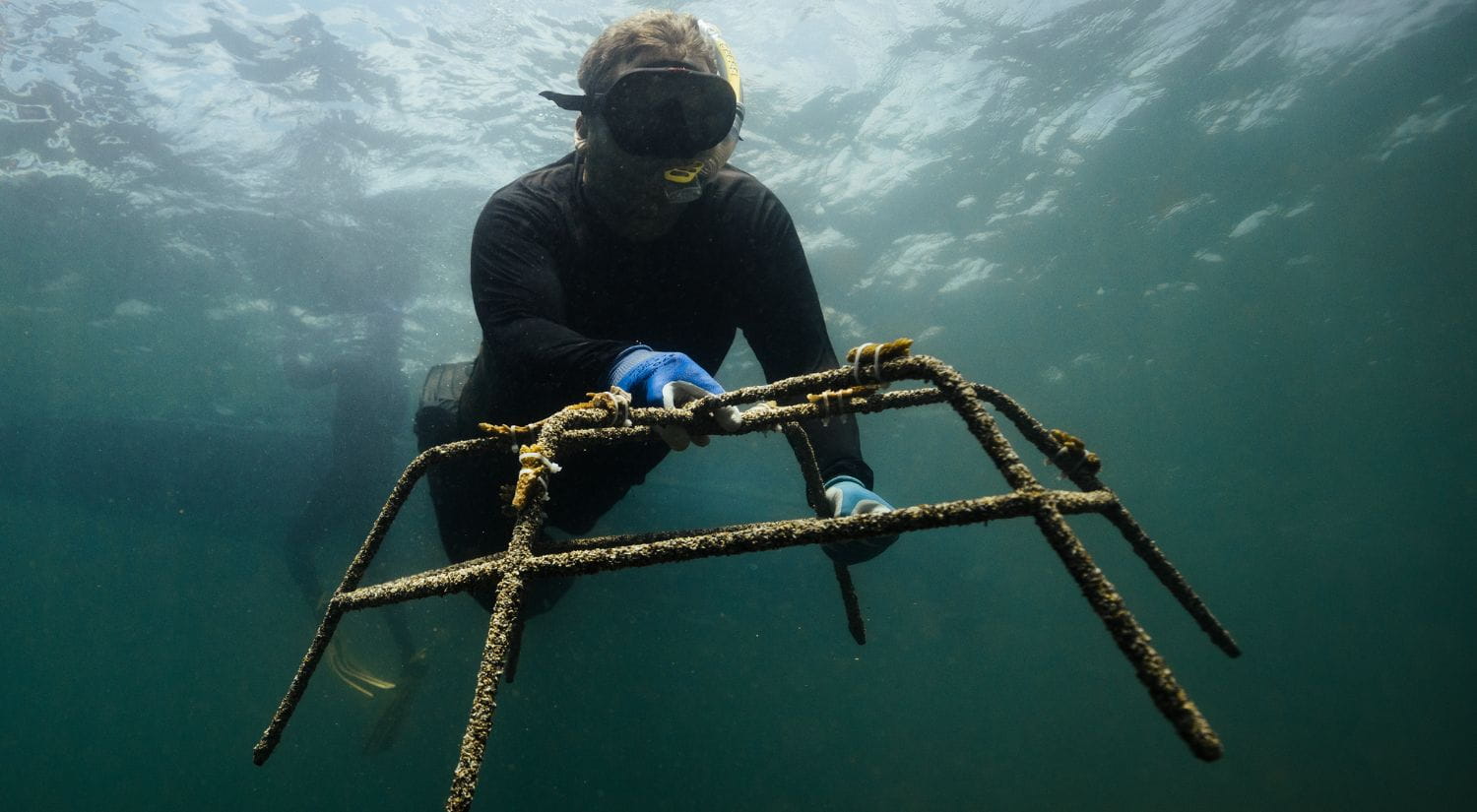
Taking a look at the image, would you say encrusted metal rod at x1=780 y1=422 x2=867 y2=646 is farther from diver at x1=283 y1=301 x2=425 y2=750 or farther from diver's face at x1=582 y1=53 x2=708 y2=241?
diver at x1=283 y1=301 x2=425 y2=750

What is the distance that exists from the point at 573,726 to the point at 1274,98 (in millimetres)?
38705

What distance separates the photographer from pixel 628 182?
11.3 ft

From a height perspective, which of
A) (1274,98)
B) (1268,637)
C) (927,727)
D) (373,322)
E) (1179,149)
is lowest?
(927,727)

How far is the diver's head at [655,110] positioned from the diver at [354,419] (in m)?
17.6

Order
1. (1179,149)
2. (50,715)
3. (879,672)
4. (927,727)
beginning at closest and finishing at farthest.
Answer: (1179,149), (879,672), (927,727), (50,715)

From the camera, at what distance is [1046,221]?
1652 cm

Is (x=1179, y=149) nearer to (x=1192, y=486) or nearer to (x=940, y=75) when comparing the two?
(x=940, y=75)

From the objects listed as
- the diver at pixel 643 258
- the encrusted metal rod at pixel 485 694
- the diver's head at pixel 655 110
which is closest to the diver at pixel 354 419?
the diver at pixel 643 258

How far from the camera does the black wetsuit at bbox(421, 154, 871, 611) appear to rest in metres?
3.12

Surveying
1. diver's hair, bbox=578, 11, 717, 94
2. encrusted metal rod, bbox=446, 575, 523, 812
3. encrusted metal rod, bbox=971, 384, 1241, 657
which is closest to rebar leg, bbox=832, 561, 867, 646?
encrusted metal rod, bbox=971, 384, 1241, 657

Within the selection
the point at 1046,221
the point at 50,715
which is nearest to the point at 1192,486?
the point at 1046,221

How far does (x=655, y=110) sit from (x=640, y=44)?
451mm

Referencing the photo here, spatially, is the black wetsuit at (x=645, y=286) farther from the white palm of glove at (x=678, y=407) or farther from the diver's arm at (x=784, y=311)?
the white palm of glove at (x=678, y=407)

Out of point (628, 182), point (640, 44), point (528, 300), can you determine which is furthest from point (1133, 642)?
point (640, 44)
